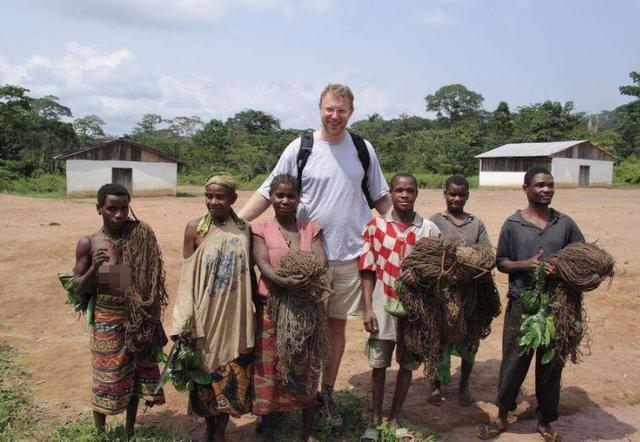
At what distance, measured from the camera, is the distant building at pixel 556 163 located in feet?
101

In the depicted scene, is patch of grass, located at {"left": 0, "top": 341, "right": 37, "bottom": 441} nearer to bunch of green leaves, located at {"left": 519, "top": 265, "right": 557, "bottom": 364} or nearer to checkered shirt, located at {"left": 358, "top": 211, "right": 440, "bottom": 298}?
checkered shirt, located at {"left": 358, "top": 211, "right": 440, "bottom": 298}

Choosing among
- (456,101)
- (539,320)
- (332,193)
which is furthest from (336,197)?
(456,101)

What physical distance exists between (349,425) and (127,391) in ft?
4.95

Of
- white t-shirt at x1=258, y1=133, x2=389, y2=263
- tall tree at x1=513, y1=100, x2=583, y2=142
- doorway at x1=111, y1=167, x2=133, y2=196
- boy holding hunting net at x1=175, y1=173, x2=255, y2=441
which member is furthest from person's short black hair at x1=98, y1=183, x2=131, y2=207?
tall tree at x1=513, y1=100, x2=583, y2=142

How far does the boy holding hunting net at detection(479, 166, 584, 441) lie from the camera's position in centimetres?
330

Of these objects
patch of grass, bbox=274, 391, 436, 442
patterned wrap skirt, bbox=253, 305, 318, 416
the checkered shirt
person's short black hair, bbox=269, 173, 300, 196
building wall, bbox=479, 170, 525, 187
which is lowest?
patch of grass, bbox=274, 391, 436, 442

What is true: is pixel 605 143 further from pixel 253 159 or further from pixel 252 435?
pixel 252 435

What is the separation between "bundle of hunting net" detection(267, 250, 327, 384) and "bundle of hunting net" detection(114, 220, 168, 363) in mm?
740

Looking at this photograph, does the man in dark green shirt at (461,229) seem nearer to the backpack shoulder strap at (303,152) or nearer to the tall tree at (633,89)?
the backpack shoulder strap at (303,152)

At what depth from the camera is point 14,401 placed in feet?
12.6

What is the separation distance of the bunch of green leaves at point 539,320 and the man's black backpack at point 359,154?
3.92 feet

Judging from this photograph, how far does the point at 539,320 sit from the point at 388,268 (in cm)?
97

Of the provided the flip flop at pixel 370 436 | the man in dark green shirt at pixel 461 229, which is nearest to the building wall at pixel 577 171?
the man in dark green shirt at pixel 461 229

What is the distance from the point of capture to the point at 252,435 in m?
3.54
